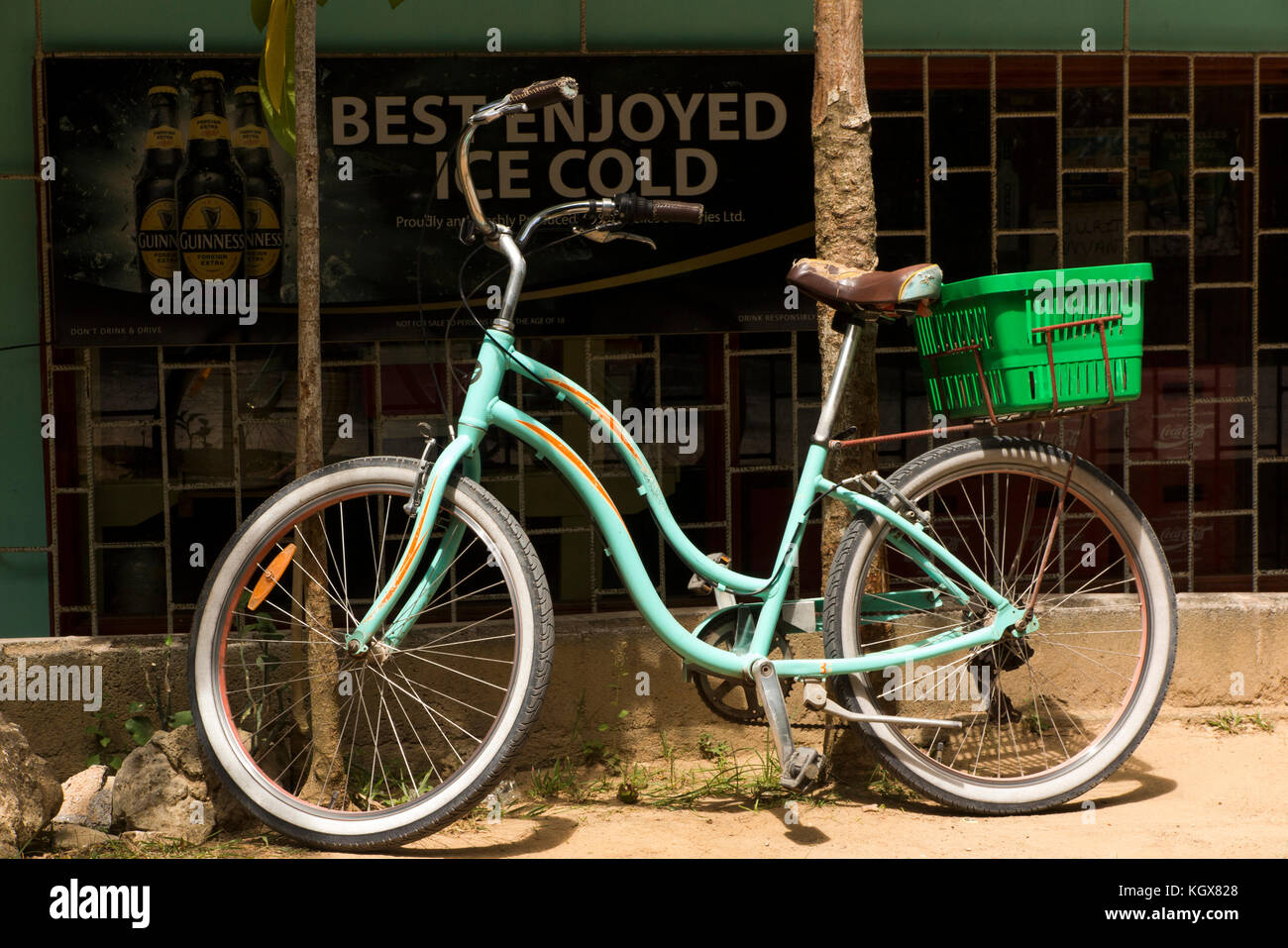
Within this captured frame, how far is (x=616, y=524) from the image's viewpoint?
347 cm

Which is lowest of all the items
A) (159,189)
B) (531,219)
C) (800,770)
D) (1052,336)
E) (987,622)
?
(800,770)

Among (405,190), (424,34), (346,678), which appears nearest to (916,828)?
(346,678)

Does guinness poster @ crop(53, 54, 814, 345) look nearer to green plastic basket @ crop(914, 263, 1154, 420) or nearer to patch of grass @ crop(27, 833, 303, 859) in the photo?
green plastic basket @ crop(914, 263, 1154, 420)

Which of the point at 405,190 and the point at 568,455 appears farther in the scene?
the point at 405,190

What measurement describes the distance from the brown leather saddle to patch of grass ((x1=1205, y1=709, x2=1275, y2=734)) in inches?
86.0

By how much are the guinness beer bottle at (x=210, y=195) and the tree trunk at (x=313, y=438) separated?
1.31 metres

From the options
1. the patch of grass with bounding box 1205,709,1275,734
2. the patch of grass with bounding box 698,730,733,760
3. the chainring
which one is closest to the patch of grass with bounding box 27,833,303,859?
the chainring

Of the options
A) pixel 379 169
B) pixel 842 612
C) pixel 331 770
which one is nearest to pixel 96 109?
pixel 379 169

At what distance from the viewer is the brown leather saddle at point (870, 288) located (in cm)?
340

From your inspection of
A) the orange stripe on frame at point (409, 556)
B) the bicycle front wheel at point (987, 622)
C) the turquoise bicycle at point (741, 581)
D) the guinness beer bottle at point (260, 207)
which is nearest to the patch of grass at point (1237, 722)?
the bicycle front wheel at point (987, 622)

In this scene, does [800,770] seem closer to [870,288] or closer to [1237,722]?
[870,288]

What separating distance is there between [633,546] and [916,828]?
1.10m

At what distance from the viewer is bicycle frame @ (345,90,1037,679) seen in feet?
10.8

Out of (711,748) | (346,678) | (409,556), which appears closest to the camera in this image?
(409,556)
